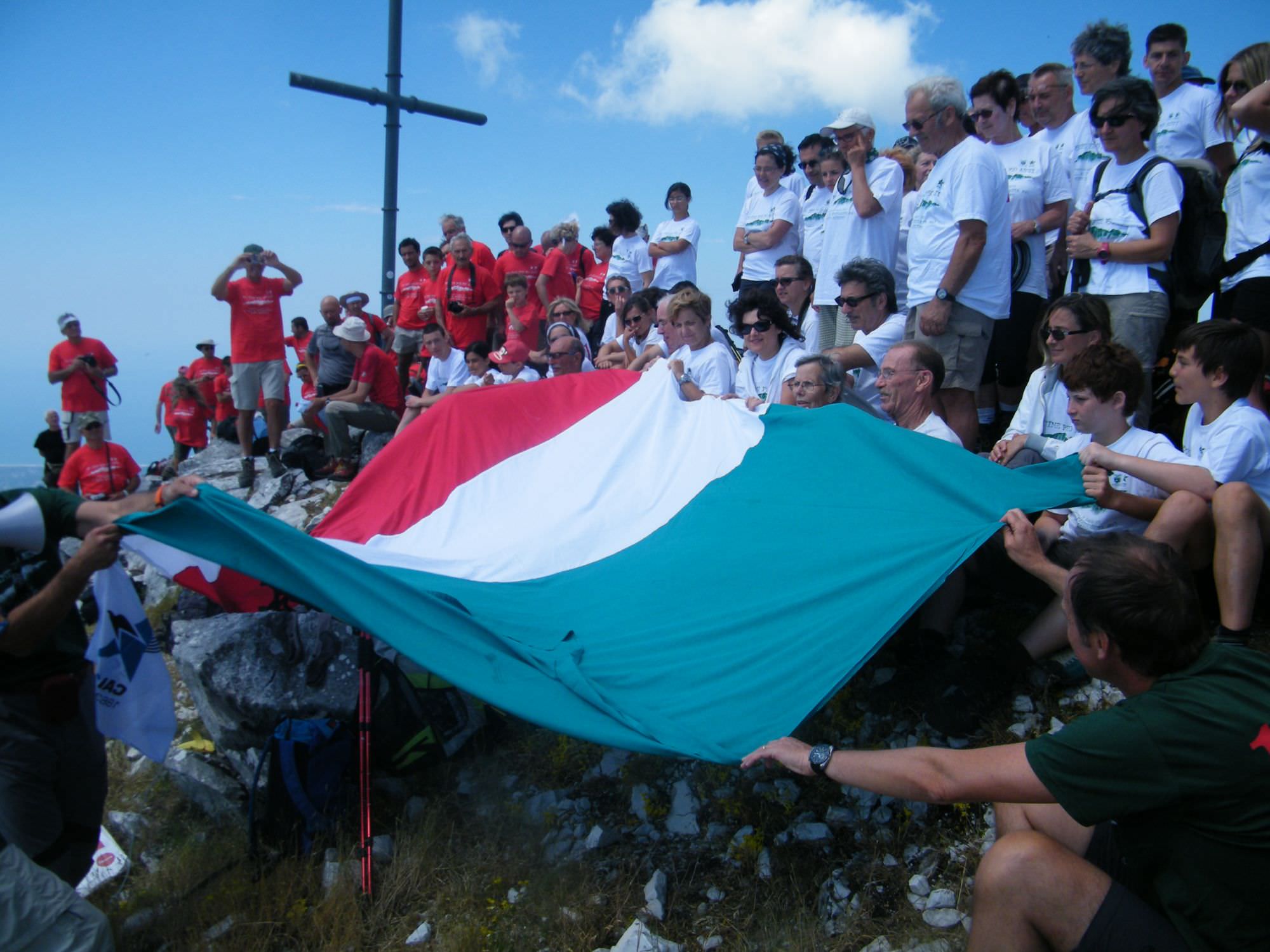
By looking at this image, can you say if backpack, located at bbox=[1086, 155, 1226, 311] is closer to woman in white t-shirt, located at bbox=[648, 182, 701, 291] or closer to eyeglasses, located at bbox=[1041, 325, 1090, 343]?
eyeglasses, located at bbox=[1041, 325, 1090, 343]

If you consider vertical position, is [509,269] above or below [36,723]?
above

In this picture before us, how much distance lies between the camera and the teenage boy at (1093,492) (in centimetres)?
339

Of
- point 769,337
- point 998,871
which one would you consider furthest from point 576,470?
point 998,871

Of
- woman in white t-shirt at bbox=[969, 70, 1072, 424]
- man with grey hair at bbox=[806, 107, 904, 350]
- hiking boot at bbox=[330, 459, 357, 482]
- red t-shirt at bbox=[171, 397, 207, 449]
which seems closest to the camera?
woman in white t-shirt at bbox=[969, 70, 1072, 424]

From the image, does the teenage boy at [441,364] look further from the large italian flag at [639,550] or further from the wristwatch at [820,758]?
the wristwatch at [820,758]

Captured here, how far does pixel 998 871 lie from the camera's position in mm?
2150

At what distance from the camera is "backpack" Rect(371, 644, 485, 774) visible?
13.9ft

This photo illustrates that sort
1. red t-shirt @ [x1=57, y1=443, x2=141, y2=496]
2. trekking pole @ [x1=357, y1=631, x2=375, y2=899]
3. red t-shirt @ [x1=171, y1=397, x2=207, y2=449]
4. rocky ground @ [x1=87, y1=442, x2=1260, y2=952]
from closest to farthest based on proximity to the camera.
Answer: rocky ground @ [x1=87, y1=442, x2=1260, y2=952] < trekking pole @ [x1=357, y1=631, x2=375, y2=899] < red t-shirt @ [x1=57, y1=443, x2=141, y2=496] < red t-shirt @ [x1=171, y1=397, x2=207, y2=449]

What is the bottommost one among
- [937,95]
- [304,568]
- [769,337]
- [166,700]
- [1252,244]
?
[166,700]

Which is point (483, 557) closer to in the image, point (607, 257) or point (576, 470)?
point (576, 470)

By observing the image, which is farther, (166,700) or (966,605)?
(966,605)

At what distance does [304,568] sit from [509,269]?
22.3 ft

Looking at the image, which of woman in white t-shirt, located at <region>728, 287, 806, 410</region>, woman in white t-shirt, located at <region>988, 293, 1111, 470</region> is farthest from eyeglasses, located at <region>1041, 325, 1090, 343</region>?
woman in white t-shirt, located at <region>728, 287, 806, 410</region>

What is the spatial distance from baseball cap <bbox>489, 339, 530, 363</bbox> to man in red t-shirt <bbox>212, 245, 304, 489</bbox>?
236 centimetres
